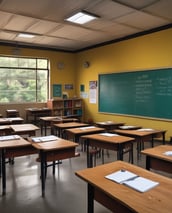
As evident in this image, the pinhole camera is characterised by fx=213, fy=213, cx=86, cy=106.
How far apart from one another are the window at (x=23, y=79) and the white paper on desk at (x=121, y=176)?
6889 millimetres

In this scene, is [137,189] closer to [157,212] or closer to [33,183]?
[157,212]

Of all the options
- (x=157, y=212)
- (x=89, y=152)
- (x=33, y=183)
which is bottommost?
(x=33, y=183)

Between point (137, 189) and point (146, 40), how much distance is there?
212 inches

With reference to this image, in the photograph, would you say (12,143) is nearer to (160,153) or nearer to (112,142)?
(112,142)

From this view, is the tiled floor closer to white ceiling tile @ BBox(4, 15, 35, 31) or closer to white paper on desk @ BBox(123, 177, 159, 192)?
white paper on desk @ BBox(123, 177, 159, 192)

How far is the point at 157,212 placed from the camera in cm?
115

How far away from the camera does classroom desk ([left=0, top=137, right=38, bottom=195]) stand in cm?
272

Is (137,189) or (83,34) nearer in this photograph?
(137,189)

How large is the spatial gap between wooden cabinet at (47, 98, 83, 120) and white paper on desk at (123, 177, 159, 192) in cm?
659

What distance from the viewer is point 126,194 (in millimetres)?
1351

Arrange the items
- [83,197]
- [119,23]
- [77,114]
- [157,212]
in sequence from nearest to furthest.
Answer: [157,212]
[83,197]
[119,23]
[77,114]

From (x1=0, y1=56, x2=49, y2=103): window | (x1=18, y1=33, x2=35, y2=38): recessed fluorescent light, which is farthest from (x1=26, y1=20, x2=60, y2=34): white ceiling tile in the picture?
(x1=0, y1=56, x2=49, y2=103): window

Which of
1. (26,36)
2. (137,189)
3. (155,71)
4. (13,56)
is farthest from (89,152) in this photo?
(13,56)

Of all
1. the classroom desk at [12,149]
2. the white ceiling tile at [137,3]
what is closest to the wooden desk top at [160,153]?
the classroom desk at [12,149]
